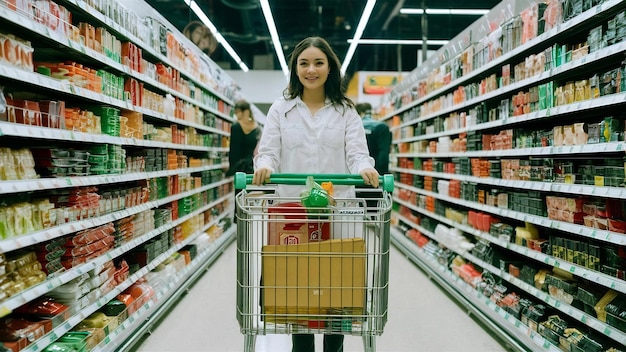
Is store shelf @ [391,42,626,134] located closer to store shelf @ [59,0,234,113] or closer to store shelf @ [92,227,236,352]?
store shelf @ [59,0,234,113]

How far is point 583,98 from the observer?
9.07ft

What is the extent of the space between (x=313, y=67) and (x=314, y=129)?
286 mm

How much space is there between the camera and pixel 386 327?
3793 mm

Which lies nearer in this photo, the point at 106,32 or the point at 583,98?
the point at 583,98

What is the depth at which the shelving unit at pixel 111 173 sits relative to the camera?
86.3 inches

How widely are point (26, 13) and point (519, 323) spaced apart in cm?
333

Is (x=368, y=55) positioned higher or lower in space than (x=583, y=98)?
higher

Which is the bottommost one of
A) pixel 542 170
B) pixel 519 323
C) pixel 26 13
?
pixel 519 323

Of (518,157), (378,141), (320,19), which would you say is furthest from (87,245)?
(320,19)

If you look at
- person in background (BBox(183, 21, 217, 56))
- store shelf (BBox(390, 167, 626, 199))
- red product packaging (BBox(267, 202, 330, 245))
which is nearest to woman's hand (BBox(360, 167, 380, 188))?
red product packaging (BBox(267, 202, 330, 245))

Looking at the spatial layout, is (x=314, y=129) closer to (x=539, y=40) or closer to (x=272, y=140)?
(x=272, y=140)

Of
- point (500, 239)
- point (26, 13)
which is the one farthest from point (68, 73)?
point (500, 239)

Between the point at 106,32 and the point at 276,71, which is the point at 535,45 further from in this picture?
the point at 276,71

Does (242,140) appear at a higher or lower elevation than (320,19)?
lower
